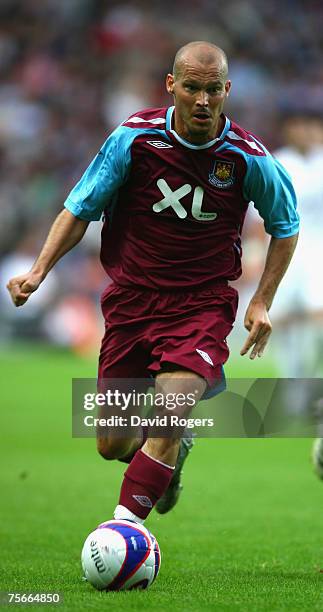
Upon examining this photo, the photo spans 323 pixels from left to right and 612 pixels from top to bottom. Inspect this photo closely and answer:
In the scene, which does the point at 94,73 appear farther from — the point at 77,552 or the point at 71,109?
the point at 77,552

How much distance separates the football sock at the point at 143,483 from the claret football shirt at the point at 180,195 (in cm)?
87

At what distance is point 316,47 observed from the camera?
24.3 metres

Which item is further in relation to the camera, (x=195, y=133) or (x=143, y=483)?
(x=195, y=133)

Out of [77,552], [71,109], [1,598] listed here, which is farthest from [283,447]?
[71,109]

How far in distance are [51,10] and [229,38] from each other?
4.09m

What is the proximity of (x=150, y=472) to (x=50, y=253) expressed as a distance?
1047 mm

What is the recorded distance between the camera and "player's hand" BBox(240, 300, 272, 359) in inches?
189

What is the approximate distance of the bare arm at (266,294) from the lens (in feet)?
15.8

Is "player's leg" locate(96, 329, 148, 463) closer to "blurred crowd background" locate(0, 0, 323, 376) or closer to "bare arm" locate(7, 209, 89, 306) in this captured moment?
"bare arm" locate(7, 209, 89, 306)

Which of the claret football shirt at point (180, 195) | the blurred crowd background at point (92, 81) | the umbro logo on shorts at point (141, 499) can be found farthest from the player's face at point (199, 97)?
the blurred crowd background at point (92, 81)

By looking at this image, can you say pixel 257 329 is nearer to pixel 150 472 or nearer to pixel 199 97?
pixel 150 472

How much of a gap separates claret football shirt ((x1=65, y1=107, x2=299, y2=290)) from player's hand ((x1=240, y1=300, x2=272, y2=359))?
26cm

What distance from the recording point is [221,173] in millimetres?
4910

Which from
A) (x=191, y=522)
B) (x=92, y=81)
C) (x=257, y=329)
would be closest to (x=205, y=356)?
(x=257, y=329)
